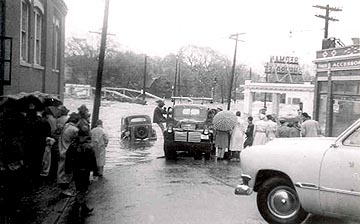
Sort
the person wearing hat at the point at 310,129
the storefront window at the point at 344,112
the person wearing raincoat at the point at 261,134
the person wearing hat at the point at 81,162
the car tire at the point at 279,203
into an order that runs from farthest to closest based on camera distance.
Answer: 1. the storefront window at the point at 344,112
2. the person wearing raincoat at the point at 261,134
3. the person wearing hat at the point at 310,129
4. the person wearing hat at the point at 81,162
5. the car tire at the point at 279,203

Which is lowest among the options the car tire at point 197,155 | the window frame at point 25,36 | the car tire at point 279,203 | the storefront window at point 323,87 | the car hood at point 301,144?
the car tire at point 197,155

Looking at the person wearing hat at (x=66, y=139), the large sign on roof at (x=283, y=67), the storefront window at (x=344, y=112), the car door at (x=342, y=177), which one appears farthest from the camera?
the large sign on roof at (x=283, y=67)

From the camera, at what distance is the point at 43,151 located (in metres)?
11.0

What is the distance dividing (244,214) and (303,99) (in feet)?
135

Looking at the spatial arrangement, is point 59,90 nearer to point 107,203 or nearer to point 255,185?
point 107,203

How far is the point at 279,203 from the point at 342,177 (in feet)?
4.12

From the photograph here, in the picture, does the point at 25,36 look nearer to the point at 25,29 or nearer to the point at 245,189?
the point at 25,29

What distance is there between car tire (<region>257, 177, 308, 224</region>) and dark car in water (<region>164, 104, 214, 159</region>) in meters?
7.93

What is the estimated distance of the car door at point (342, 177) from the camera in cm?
616

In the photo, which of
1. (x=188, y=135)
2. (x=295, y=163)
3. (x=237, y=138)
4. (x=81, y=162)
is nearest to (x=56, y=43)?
(x=188, y=135)

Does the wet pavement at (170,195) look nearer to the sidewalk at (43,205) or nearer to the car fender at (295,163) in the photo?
the sidewalk at (43,205)

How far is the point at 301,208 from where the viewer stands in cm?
703

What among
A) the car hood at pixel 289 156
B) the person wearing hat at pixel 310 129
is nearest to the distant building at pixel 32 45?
the car hood at pixel 289 156

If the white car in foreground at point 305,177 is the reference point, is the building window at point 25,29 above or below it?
above
